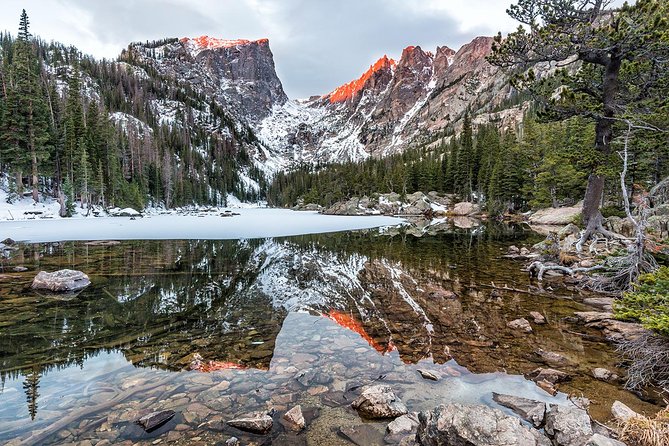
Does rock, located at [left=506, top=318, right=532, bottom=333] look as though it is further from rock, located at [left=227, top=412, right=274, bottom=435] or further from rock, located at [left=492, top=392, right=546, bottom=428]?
rock, located at [left=227, top=412, right=274, bottom=435]

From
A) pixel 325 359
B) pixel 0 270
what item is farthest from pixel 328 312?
pixel 0 270

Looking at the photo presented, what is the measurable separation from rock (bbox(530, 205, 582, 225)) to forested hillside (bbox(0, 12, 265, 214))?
6173 centimetres

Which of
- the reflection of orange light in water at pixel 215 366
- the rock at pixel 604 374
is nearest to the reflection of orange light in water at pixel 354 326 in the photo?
the reflection of orange light in water at pixel 215 366

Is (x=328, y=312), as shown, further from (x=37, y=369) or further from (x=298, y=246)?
(x=298, y=246)

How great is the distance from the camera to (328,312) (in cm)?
920

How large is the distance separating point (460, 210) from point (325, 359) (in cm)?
6141

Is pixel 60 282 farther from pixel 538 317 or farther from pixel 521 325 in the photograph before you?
pixel 538 317

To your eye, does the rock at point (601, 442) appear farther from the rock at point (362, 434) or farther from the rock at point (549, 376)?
the rock at point (362, 434)

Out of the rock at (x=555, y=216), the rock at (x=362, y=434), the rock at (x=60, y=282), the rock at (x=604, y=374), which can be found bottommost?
the rock at (x=362, y=434)

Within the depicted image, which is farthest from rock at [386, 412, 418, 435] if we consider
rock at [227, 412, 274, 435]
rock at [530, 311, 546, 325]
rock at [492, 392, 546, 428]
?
rock at [530, 311, 546, 325]

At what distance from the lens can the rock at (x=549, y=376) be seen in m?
5.27

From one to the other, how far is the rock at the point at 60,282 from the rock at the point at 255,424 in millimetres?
9790

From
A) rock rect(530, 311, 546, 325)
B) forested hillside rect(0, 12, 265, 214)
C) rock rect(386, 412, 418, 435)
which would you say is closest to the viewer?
rock rect(386, 412, 418, 435)

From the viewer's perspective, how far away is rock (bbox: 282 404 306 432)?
13.5 ft
